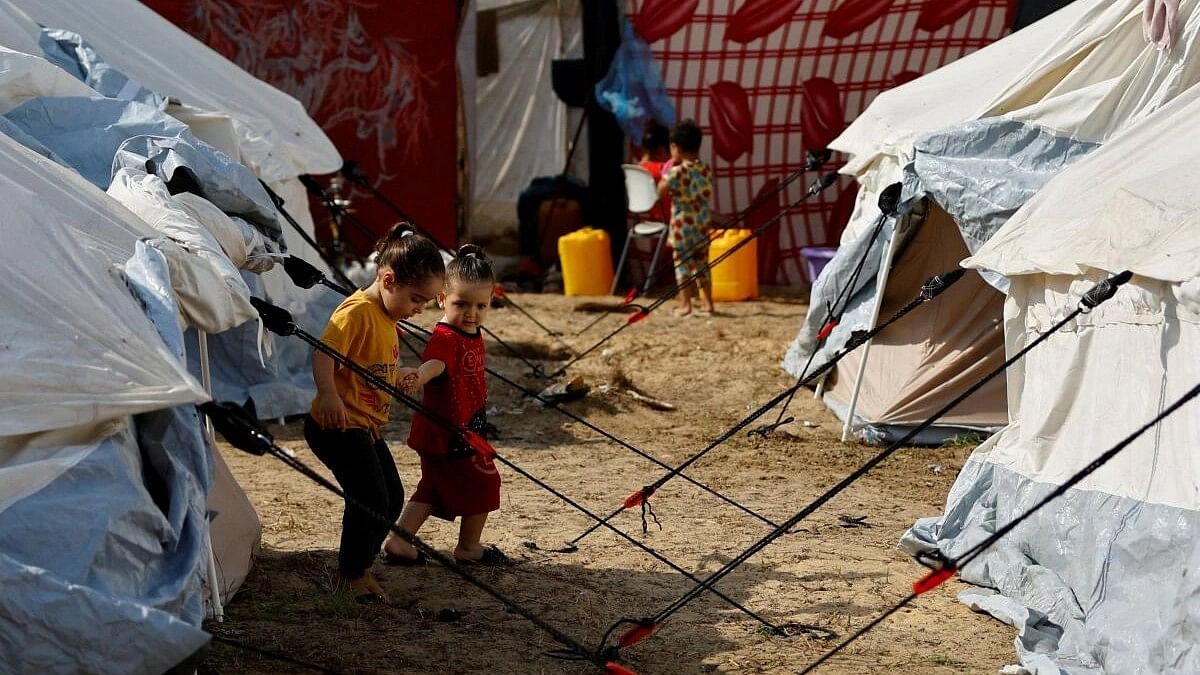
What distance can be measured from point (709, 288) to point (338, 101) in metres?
3.60

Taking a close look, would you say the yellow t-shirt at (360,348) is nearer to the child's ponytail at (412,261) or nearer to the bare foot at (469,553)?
the child's ponytail at (412,261)

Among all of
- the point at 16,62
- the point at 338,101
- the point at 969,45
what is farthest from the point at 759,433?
the point at 338,101

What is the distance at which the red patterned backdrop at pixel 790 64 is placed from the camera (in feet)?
35.7

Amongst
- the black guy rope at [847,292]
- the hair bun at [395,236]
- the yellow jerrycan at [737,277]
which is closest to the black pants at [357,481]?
the hair bun at [395,236]

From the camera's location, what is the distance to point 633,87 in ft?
35.9

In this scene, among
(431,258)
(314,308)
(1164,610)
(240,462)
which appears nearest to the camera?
(1164,610)

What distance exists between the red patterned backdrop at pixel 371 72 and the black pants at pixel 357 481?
7375 millimetres

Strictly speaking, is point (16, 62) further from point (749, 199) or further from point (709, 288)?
point (749, 199)

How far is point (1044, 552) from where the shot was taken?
4.47 meters

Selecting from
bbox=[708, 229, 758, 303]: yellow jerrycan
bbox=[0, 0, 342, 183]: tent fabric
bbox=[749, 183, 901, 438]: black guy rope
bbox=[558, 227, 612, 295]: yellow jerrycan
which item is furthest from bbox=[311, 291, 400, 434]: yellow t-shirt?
bbox=[558, 227, 612, 295]: yellow jerrycan

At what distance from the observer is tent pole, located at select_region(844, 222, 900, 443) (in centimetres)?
661

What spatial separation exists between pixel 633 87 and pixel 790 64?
1.25 meters

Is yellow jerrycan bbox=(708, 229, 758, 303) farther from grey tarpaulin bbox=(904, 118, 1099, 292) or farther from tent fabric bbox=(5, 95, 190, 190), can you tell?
tent fabric bbox=(5, 95, 190, 190)

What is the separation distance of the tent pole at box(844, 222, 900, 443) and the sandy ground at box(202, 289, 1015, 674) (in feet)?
0.43
